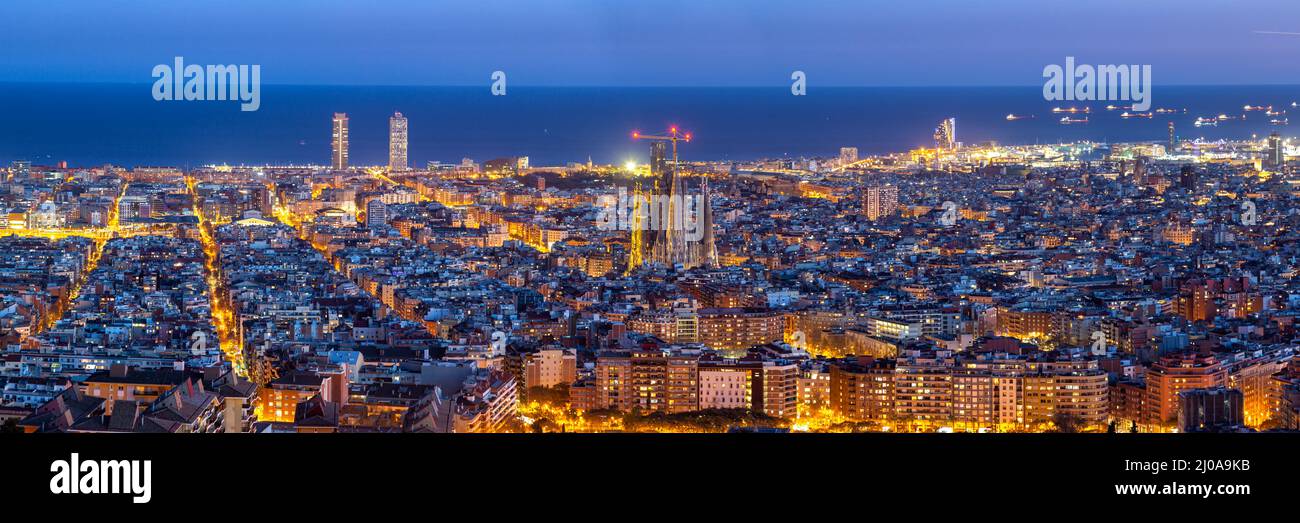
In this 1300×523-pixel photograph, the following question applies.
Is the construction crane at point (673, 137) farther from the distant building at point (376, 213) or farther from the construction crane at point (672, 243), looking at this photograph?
the distant building at point (376, 213)

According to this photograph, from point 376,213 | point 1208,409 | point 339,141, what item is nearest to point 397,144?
point 339,141

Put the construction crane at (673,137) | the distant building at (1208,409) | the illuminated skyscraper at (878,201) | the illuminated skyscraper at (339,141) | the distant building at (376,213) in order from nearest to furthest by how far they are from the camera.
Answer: the distant building at (1208,409) < the construction crane at (673,137) < the distant building at (376,213) < the illuminated skyscraper at (878,201) < the illuminated skyscraper at (339,141)

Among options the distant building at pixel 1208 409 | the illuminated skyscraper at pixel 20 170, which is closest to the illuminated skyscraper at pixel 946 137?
the illuminated skyscraper at pixel 20 170

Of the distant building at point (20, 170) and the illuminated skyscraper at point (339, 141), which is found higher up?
the illuminated skyscraper at point (339, 141)

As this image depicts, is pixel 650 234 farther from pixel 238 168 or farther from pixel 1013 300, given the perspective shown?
pixel 238 168

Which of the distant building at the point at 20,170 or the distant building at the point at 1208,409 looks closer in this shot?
the distant building at the point at 1208,409

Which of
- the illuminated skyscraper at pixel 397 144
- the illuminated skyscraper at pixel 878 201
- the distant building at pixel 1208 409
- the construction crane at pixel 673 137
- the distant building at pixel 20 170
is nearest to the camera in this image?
the distant building at pixel 1208 409
